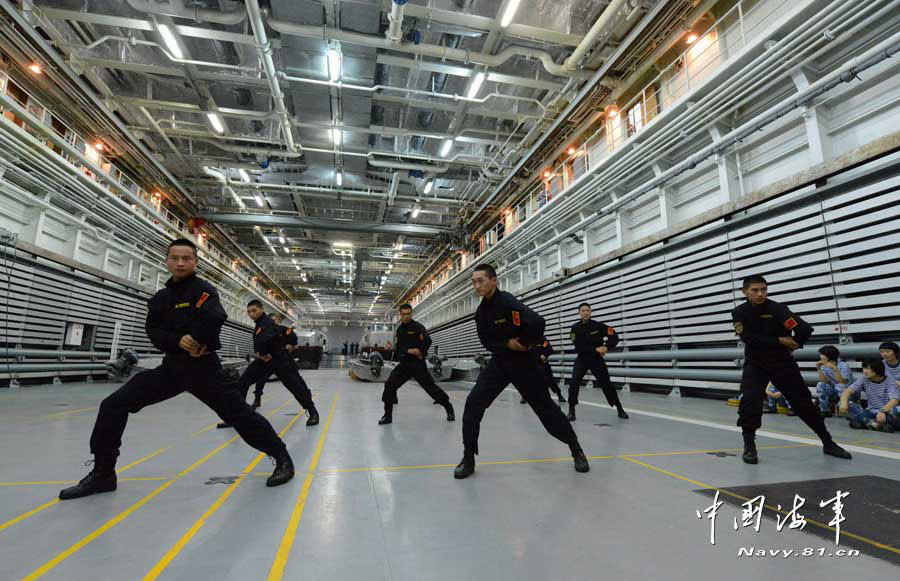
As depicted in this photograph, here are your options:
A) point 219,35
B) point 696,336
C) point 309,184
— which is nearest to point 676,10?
point 696,336

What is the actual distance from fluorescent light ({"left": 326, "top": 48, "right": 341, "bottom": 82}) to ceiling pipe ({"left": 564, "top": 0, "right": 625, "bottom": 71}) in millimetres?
5245

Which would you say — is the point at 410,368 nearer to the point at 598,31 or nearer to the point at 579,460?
the point at 579,460

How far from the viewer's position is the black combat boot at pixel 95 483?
7.73 feet

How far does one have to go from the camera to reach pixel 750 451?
10.3ft

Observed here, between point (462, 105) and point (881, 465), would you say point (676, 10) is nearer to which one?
point (462, 105)

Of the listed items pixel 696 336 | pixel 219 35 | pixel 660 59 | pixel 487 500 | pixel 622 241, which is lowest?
pixel 487 500

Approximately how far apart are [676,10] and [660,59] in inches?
75.2

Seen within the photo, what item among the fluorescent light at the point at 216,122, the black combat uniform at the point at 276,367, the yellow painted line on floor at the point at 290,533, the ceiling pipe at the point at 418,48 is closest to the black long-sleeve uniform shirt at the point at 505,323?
the yellow painted line on floor at the point at 290,533

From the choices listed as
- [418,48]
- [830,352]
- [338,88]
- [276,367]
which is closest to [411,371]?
[276,367]

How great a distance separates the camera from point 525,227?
46.7ft

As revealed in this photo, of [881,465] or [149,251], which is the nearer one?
[881,465]

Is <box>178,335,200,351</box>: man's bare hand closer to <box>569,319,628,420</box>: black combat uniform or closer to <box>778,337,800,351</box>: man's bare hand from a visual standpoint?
<box>778,337,800,351</box>: man's bare hand

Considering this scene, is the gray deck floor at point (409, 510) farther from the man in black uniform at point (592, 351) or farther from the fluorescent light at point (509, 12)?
the fluorescent light at point (509, 12)

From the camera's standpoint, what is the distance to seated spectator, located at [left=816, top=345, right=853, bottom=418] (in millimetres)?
5262
